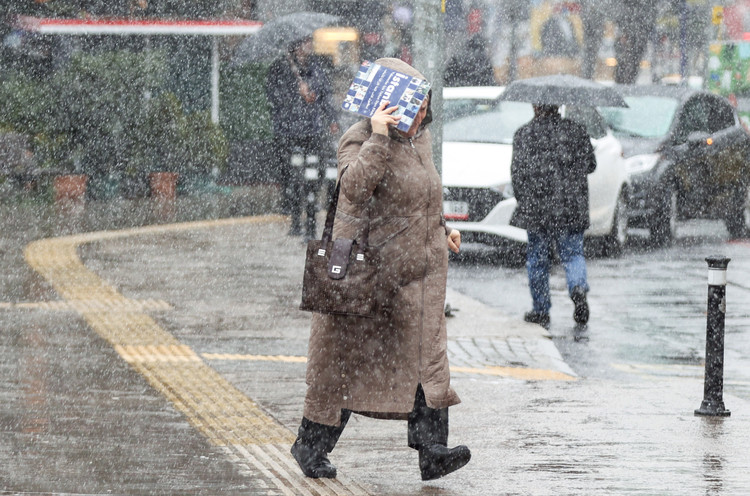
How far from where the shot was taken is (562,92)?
12.2 meters

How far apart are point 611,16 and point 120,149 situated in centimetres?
1844

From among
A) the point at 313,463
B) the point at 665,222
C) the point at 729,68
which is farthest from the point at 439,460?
the point at 729,68

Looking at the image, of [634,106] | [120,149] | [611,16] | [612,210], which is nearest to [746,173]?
[634,106]

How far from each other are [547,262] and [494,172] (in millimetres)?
3572

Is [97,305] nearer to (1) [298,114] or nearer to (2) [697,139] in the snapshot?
(1) [298,114]

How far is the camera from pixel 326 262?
5.85 m

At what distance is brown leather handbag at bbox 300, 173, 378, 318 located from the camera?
577cm

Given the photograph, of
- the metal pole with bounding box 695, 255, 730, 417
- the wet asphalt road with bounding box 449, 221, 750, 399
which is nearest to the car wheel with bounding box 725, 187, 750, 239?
the wet asphalt road with bounding box 449, 221, 750, 399

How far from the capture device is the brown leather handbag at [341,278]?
18.9 feet

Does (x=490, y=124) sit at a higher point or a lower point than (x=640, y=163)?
higher

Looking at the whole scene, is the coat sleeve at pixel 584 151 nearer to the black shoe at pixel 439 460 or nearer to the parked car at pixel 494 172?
the parked car at pixel 494 172

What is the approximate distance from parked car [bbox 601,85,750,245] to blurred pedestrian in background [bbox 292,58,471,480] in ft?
34.9

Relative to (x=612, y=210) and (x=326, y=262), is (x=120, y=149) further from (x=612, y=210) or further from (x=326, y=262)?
(x=326, y=262)

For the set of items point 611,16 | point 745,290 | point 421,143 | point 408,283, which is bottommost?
point 745,290
